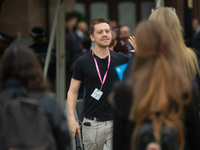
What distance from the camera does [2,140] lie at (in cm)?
353

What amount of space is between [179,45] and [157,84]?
1.13 m

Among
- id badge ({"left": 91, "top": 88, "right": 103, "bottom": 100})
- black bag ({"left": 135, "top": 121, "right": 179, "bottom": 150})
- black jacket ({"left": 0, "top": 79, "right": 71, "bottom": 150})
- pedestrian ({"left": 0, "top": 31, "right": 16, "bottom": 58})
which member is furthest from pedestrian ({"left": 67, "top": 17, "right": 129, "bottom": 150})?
pedestrian ({"left": 0, "top": 31, "right": 16, "bottom": 58})

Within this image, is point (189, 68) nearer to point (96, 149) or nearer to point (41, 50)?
point (96, 149)

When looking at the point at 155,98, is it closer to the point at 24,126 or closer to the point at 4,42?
the point at 24,126

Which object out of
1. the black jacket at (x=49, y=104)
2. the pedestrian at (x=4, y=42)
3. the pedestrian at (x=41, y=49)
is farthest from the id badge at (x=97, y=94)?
the pedestrian at (x=41, y=49)

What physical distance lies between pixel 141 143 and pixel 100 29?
2895mm

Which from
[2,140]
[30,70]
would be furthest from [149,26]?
[2,140]

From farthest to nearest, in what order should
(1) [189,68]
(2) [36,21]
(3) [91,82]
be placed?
(2) [36,21]
(3) [91,82]
(1) [189,68]

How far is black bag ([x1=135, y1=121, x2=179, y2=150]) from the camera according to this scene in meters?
3.40

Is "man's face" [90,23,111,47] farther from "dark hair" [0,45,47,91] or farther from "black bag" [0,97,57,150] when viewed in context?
"black bag" [0,97,57,150]

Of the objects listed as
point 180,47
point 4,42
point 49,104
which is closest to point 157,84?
point 49,104

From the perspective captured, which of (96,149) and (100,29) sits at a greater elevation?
(100,29)

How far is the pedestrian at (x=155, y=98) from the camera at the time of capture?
11.1 feet

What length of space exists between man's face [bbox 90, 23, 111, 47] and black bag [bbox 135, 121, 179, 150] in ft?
8.76
